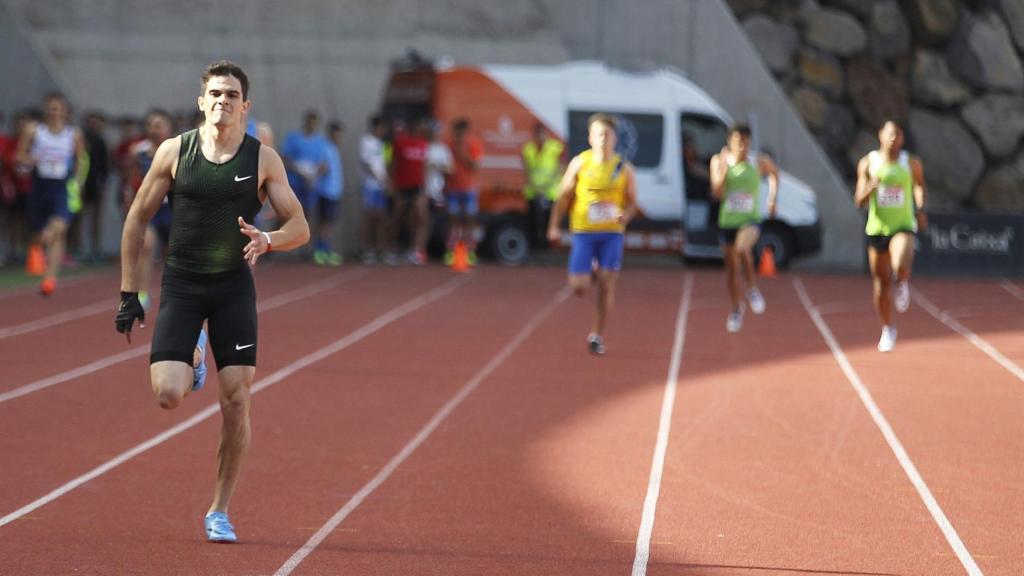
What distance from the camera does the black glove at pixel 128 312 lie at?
657cm

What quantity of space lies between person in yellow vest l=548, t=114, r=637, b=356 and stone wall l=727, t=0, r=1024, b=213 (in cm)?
2074

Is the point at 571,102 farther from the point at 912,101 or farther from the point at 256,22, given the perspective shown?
the point at 912,101

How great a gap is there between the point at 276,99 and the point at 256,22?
122 cm

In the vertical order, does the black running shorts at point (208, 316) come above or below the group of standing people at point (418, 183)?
above

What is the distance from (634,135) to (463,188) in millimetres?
2414

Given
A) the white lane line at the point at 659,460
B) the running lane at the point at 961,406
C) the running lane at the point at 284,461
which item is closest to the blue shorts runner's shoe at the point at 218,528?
the running lane at the point at 284,461

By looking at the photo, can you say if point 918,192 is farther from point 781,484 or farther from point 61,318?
point 61,318

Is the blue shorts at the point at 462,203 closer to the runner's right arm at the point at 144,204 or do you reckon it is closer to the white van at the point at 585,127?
the white van at the point at 585,127

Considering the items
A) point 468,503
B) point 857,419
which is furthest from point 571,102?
point 468,503

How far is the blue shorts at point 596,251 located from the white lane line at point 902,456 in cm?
193

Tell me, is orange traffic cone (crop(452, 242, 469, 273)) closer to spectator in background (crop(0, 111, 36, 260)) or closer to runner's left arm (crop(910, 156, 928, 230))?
spectator in background (crop(0, 111, 36, 260))

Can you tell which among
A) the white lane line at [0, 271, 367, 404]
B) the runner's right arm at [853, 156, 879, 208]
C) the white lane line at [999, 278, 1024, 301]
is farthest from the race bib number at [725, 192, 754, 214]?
the white lane line at [999, 278, 1024, 301]

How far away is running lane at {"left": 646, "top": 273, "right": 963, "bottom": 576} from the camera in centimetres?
691

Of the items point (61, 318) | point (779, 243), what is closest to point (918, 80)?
point (779, 243)
